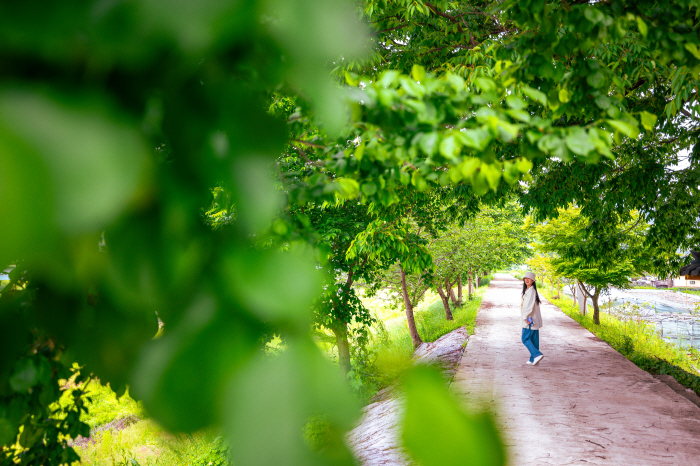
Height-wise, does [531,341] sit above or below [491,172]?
below

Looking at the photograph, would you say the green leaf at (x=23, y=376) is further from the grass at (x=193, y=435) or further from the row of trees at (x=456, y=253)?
the row of trees at (x=456, y=253)

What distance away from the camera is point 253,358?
30 cm

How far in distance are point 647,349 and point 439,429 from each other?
1542 cm

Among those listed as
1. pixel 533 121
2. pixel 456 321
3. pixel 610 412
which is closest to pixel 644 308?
pixel 456 321

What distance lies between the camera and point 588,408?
7027mm

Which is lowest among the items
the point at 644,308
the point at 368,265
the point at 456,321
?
the point at 644,308

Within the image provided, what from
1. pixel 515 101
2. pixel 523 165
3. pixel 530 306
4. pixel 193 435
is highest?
pixel 515 101

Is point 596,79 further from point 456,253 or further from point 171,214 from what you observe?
point 456,253

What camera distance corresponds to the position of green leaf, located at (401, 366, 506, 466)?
0.86 feet

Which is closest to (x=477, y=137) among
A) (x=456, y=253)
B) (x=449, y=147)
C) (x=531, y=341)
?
(x=449, y=147)

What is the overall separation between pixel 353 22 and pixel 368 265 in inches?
367

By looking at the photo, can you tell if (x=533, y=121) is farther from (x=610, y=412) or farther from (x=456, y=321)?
(x=456, y=321)

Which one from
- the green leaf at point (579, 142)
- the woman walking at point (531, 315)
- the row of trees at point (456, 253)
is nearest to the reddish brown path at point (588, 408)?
the woman walking at point (531, 315)

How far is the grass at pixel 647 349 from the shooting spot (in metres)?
9.28
